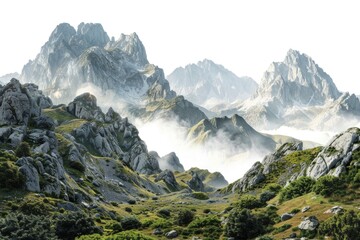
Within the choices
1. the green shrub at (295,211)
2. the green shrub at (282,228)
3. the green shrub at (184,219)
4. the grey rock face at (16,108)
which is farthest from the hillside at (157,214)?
the green shrub at (295,211)

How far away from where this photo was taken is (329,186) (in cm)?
7531

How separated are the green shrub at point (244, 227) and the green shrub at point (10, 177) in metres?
46.0

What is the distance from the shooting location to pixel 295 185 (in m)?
92.4

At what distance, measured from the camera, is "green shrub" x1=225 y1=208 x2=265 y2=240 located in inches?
2514

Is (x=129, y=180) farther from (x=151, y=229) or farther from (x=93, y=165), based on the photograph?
(x=151, y=229)

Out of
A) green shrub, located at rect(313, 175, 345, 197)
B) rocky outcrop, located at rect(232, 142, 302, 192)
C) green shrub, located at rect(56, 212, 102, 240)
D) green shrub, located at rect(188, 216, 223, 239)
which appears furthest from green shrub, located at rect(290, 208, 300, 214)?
rocky outcrop, located at rect(232, 142, 302, 192)

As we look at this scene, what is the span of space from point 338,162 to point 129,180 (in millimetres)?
120311

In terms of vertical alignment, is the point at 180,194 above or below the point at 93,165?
below

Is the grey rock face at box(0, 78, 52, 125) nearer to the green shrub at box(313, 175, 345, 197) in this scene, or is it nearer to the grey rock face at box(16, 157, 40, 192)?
the grey rock face at box(16, 157, 40, 192)

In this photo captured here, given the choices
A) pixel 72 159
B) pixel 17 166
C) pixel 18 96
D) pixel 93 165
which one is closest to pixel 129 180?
pixel 93 165

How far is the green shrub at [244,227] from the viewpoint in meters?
63.8

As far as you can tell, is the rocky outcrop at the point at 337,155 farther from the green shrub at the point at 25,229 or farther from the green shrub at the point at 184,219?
the green shrub at the point at 25,229

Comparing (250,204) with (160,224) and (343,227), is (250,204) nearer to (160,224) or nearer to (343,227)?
(160,224)

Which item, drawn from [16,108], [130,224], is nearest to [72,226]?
[130,224]
